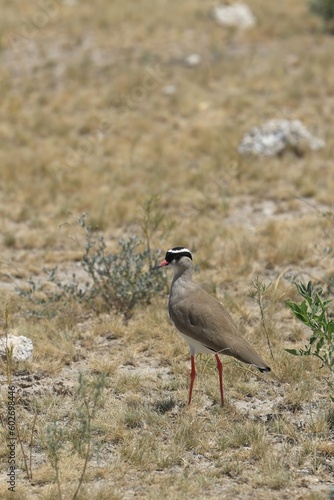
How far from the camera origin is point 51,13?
23062 mm

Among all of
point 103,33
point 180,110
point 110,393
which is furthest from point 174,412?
point 103,33

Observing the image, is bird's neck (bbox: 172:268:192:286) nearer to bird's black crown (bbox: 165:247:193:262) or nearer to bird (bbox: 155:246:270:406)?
bird (bbox: 155:246:270:406)

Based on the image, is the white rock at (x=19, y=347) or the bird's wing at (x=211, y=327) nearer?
the bird's wing at (x=211, y=327)

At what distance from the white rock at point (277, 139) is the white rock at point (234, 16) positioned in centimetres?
844

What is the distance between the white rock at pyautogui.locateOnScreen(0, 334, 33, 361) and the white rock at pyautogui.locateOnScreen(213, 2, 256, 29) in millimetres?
16691

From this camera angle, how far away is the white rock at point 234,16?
2244 centimetres

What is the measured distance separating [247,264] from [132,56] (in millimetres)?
11532

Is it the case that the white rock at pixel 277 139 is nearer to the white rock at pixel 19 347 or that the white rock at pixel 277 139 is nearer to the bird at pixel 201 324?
the bird at pixel 201 324

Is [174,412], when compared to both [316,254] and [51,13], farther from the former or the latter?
[51,13]

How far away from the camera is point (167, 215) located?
12281 millimetres

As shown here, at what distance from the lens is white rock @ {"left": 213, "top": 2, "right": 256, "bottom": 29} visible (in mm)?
22438

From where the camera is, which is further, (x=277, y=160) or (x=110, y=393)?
(x=277, y=160)

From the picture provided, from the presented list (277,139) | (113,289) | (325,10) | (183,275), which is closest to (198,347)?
(183,275)

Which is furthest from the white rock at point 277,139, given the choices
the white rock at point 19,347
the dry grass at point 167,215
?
the white rock at point 19,347
